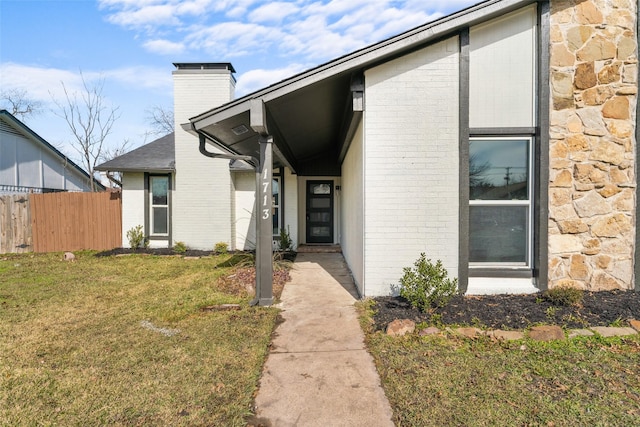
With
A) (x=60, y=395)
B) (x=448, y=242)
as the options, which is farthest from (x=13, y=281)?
(x=448, y=242)

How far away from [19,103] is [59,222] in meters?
19.4

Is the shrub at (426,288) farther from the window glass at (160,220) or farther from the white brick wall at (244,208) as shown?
the window glass at (160,220)

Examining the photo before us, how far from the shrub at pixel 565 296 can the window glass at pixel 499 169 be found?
4.31 ft

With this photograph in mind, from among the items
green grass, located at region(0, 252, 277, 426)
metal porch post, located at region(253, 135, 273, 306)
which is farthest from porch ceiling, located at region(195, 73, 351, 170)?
green grass, located at region(0, 252, 277, 426)

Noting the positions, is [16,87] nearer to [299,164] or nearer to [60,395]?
[299,164]

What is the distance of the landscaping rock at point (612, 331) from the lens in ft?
12.2

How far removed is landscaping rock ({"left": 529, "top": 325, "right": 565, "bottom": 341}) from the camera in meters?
3.64

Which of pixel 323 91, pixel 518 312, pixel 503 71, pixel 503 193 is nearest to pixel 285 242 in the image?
pixel 323 91

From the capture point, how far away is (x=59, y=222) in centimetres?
1109

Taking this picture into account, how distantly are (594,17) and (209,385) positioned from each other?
21.5 ft

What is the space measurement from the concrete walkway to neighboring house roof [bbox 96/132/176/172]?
6.93 m

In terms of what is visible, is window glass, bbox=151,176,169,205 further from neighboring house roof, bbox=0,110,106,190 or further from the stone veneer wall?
the stone veneer wall

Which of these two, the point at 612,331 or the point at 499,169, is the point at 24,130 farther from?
the point at 612,331

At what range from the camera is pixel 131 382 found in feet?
9.66
